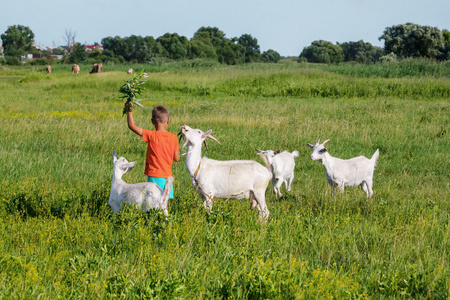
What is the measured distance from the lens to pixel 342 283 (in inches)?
159

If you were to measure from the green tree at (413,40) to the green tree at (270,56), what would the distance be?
87.3 meters

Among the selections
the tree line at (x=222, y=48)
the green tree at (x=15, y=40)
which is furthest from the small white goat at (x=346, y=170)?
the green tree at (x=15, y=40)

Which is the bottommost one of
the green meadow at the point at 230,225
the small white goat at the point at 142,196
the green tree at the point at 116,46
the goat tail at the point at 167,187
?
the green meadow at the point at 230,225

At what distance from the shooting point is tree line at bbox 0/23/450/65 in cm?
6091

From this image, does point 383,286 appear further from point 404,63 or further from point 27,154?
point 404,63

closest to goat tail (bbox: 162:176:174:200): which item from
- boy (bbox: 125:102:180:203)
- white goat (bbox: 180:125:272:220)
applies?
boy (bbox: 125:102:180:203)

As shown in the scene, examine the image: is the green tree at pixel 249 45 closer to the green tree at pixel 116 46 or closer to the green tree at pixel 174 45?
the green tree at pixel 174 45

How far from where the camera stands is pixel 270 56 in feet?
504

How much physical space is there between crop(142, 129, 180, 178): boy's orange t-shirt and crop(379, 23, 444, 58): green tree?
187ft

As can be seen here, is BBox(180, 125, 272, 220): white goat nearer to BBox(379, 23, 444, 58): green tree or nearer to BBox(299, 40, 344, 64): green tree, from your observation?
BBox(379, 23, 444, 58): green tree

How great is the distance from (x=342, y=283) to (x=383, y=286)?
640 mm

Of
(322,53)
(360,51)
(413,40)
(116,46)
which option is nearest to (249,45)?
(322,53)

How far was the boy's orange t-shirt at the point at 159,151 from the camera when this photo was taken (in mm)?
6375

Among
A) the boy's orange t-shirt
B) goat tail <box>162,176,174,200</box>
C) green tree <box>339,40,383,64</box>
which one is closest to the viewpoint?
goat tail <box>162,176,174,200</box>
